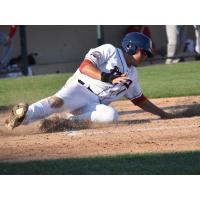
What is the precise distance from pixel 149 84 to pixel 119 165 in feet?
24.0

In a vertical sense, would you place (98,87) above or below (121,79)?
below

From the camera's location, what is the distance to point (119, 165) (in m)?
5.98

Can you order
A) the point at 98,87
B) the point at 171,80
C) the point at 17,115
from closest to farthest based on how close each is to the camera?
the point at 17,115 < the point at 98,87 < the point at 171,80

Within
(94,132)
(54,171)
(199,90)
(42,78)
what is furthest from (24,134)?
(42,78)

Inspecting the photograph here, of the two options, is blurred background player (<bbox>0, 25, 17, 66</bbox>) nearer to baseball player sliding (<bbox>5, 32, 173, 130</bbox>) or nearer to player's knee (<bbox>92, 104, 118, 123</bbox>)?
baseball player sliding (<bbox>5, 32, 173, 130</bbox>)

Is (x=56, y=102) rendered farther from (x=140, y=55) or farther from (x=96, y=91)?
(x=140, y=55)

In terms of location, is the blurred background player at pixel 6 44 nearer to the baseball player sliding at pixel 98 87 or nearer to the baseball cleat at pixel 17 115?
the baseball player sliding at pixel 98 87

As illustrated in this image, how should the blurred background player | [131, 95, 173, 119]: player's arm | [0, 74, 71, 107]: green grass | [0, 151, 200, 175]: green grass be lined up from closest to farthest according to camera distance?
[0, 151, 200, 175]: green grass
[131, 95, 173, 119]: player's arm
[0, 74, 71, 107]: green grass
the blurred background player

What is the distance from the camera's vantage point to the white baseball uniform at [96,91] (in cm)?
830

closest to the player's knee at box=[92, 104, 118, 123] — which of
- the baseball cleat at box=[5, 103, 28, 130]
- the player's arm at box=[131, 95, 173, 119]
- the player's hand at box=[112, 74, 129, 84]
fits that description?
the player's arm at box=[131, 95, 173, 119]

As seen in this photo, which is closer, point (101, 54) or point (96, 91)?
point (101, 54)

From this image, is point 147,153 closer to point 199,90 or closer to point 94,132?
point 94,132

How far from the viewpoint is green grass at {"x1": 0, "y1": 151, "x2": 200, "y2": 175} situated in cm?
573

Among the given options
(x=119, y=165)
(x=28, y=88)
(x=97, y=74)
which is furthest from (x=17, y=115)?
(x=28, y=88)
